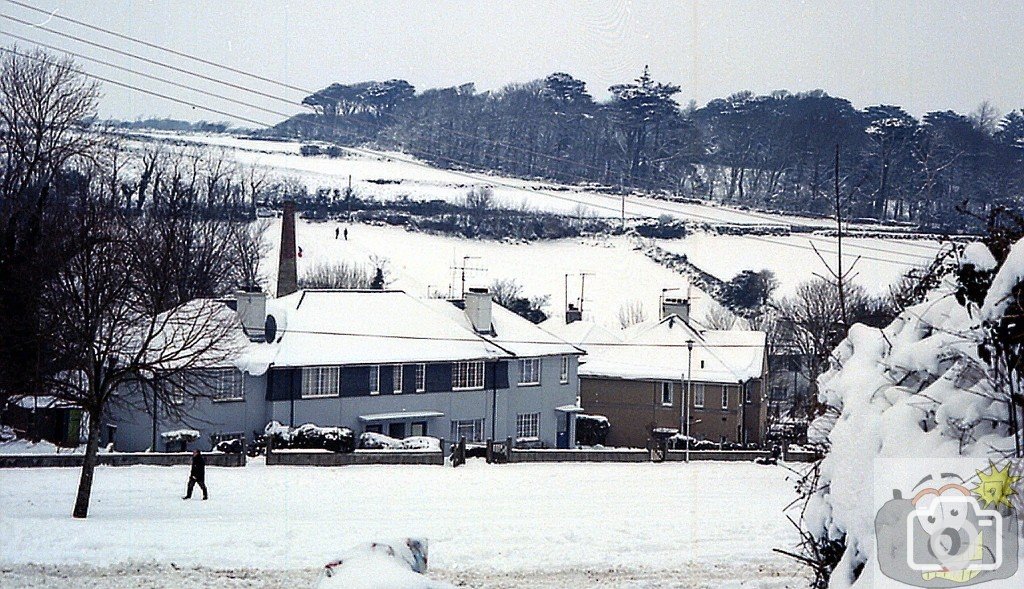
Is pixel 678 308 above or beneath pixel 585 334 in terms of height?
above

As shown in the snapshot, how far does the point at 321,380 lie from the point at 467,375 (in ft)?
18.8

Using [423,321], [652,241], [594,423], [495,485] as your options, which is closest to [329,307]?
[423,321]

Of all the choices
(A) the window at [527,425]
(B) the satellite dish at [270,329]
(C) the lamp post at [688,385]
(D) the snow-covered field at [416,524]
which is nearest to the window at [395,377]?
(B) the satellite dish at [270,329]

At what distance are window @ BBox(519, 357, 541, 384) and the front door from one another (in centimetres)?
551

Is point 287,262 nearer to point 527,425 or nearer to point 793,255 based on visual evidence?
point 527,425

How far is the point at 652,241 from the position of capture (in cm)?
6888

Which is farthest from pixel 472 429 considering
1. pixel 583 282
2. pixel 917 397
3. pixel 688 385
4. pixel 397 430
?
pixel 917 397

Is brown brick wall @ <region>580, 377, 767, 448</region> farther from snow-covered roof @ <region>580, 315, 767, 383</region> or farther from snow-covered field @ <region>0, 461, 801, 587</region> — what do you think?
snow-covered field @ <region>0, 461, 801, 587</region>

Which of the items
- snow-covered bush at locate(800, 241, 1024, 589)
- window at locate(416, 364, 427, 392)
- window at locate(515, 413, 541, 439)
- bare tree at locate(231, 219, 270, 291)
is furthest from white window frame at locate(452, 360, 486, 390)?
snow-covered bush at locate(800, 241, 1024, 589)

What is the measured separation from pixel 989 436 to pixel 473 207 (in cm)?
7123

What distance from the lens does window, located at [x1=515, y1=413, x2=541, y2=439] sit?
40969 millimetres

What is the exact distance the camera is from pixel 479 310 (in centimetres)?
4150

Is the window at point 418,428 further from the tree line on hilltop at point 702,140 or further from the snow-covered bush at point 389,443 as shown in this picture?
the tree line on hilltop at point 702,140

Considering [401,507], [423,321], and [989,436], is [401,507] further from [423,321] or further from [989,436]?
[423,321]
